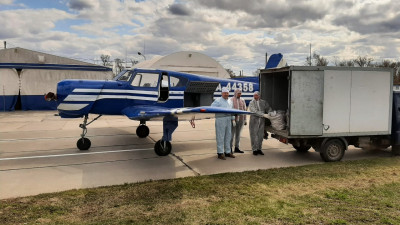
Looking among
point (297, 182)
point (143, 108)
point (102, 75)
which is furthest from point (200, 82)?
point (102, 75)

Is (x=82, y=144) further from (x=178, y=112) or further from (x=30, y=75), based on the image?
(x=30, y=75)

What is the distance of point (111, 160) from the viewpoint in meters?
7.69

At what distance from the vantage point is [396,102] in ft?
26.4

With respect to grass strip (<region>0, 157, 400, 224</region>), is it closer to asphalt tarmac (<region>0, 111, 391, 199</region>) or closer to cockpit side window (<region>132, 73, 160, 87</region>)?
asphalt tarmac (<region>0, 111, 391, 199</region>)

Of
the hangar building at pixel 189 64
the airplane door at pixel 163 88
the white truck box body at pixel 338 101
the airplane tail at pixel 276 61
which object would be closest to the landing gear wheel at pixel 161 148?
the airplane door at pixel 163 88

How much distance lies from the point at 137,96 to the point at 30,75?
17.7 meters

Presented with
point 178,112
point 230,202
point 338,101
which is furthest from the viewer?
point 338,101

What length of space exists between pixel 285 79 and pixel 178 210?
6.06m

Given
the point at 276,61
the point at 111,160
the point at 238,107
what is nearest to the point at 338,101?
the point at 238,107

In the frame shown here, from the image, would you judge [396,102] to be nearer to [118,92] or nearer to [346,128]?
[346,128]

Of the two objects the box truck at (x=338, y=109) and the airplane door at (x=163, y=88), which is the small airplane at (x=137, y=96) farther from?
the box truck at (x=338, y=109)

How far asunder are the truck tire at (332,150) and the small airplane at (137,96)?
3454 mm

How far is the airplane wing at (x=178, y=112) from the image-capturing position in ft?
20.7

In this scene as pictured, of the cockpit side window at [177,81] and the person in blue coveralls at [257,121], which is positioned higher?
the cockpit side window at [177,81]
